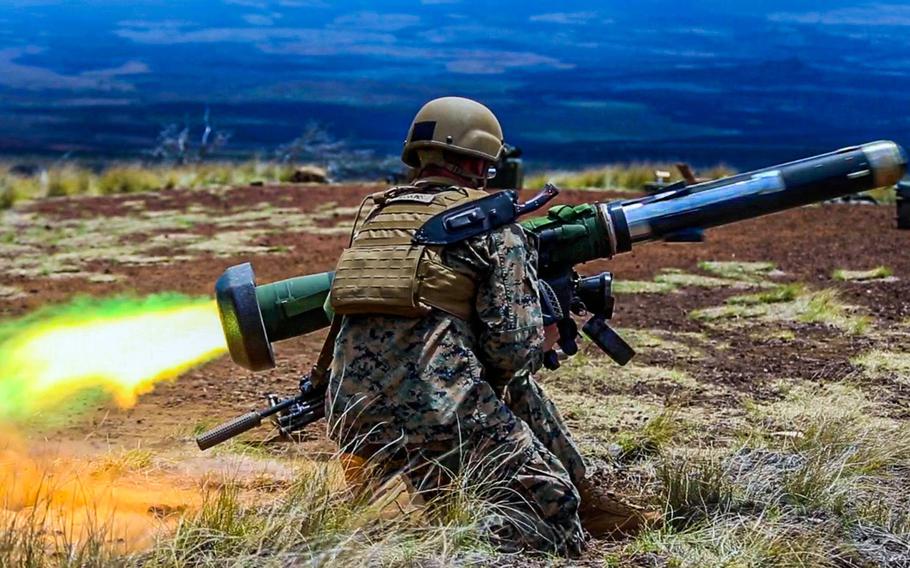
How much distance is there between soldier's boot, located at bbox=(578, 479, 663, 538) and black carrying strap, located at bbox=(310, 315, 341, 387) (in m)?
1.13

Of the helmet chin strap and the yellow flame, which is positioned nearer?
the helmet chin strap

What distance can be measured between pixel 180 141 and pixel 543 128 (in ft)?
59.4

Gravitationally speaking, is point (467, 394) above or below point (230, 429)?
above

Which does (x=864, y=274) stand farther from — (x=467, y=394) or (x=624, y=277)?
(x=467, y=394)

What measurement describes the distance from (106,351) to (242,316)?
465 centimetres

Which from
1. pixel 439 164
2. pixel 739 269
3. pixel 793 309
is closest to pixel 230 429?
pixel 439 164

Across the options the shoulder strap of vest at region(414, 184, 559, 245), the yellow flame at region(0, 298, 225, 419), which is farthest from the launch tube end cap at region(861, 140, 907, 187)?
the yellow flame at region(0, 298, 225, 419)

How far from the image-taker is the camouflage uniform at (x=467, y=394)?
446cm

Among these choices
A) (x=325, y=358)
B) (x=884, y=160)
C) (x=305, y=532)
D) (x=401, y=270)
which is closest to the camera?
(x=305, y=532)

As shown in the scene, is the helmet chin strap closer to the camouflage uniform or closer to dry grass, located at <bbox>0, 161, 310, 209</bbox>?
the camouflage uniform

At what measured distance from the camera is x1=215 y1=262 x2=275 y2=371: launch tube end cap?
5.13 metres

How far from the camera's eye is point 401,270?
4.41 m

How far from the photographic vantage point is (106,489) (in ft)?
17.1

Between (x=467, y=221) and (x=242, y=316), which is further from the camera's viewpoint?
(x=242, y=316)
